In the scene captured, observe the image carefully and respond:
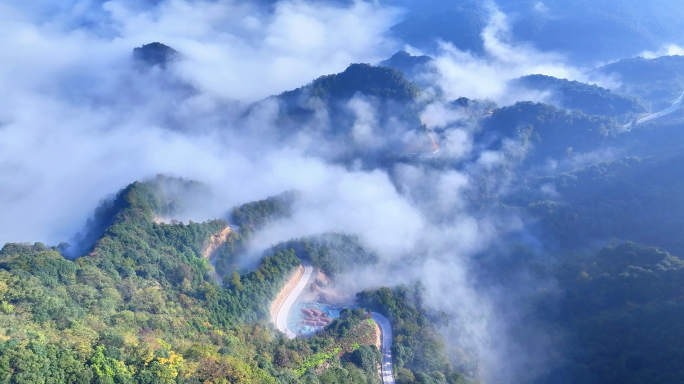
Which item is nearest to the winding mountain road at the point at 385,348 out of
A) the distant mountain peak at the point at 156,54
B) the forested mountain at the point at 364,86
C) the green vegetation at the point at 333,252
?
the green vegetation at the point at 333,252

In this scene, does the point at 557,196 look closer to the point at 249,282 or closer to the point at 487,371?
the point at 487,371

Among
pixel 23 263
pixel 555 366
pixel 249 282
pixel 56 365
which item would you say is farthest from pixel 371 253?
pixel 56 365

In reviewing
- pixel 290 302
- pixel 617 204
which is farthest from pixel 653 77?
pixel 290 302

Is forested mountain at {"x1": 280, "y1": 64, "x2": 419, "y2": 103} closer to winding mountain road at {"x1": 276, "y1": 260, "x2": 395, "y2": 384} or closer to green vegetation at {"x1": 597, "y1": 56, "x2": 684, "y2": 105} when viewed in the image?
green vegetation at {"x1": 597, "y1": 56, "x2": 684, "y2": 105}

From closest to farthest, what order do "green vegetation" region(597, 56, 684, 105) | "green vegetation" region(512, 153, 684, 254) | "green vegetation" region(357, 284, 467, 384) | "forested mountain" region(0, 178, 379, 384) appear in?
"forested mountain" region(0, 178, 379, 384)
"green vegetation" region(357, 284, 467, 384)
"green vegetation" region(512, 153, 684, 254)
"green vegetation" region(597, 56, 684, 105)

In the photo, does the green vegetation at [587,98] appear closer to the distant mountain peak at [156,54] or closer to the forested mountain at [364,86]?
the forested mountain at [364,86]

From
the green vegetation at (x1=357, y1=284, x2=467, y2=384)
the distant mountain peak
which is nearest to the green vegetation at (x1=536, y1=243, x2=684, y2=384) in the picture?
the green vegetation at (x1=357, y1=284, x2=467, y2=384)

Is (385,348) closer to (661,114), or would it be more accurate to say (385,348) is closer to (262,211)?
(262,211)
